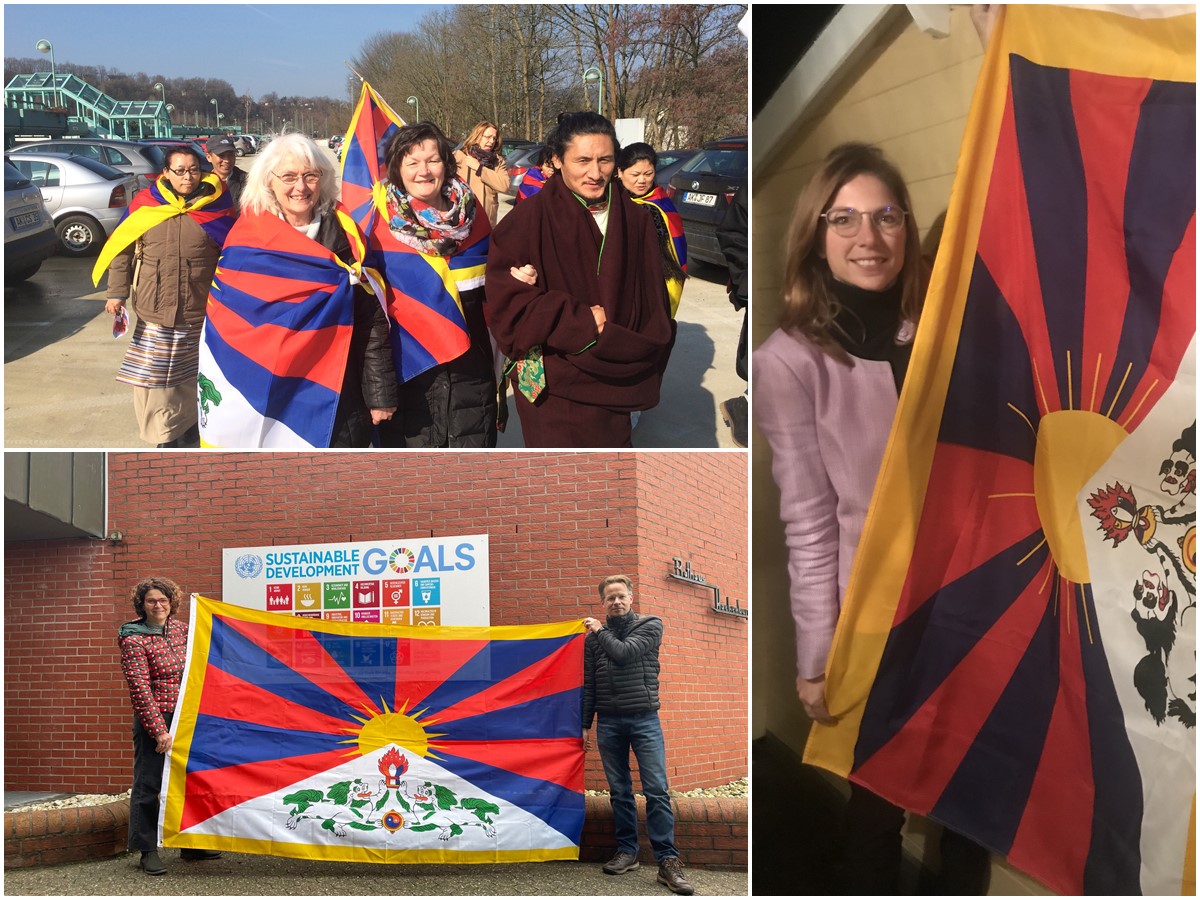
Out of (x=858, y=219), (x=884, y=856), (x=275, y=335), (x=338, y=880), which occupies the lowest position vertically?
(x=338, y=880)

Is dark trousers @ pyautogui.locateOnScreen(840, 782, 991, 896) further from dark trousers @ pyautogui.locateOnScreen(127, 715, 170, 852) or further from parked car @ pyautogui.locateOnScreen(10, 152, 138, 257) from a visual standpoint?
parked car @ pyautogui.locateOnScreen(10, 152, 138, 257)

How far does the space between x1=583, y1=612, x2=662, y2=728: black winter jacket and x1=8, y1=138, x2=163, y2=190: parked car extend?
2.61m

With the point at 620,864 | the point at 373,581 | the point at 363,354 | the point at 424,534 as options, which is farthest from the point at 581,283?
the point at 620,864

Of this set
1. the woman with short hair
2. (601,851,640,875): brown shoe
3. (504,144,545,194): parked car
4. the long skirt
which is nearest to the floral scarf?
(504,144,545,194): parked car

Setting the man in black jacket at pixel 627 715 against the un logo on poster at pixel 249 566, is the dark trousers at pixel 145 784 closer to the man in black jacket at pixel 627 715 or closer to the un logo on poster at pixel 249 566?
the un logo on poster at pixel 249 566

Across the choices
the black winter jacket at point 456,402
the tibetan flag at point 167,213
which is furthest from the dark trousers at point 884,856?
the tibetan flag at point 167,213

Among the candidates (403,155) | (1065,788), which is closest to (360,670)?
(403,155)

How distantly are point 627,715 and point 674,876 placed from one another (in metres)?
0.65

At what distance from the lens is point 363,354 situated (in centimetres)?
409

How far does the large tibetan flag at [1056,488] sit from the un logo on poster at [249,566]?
2.57 meters

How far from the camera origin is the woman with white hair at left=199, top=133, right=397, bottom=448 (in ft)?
12.9

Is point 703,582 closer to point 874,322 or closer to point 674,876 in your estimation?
point 674,876

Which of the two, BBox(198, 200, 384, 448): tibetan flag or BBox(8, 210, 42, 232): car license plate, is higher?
BBox(8, 210, 42, 232): car license plate

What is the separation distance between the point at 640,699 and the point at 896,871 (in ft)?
3.94
